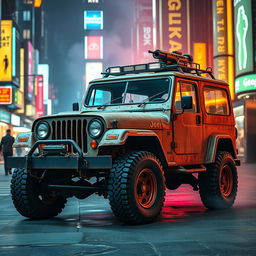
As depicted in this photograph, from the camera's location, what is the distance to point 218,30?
1677 inches

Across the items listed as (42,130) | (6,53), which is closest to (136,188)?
(42,130)

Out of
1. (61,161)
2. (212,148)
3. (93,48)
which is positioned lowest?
(61,161)

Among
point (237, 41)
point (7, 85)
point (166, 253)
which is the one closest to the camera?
point (166, 253)

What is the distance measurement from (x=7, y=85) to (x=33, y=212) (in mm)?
49149

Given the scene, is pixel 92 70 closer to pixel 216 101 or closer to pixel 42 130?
pixel 216 101

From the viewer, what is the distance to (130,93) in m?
10.3

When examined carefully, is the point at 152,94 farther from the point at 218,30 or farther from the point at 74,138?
the point at 218,30

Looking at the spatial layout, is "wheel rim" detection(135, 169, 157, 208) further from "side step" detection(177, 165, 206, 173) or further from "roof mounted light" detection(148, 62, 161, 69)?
"roof mounted light" detection(148, 62, 161, 69)

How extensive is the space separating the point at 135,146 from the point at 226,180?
2.70m

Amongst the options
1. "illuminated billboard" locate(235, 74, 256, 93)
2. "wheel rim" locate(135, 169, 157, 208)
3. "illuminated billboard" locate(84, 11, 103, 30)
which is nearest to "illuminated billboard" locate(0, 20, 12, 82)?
"illuminated billboard" locate(235, 74, 256, 93)

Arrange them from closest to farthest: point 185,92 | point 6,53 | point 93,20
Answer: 1. point 185,92
2. point 6,53
3. point 93,20

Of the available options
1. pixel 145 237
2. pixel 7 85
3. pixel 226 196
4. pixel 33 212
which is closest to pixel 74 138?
pixel 33 212

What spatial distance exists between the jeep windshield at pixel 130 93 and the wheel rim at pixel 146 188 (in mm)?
1523

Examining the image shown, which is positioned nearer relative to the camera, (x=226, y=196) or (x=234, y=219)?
(x=234, y=219)
